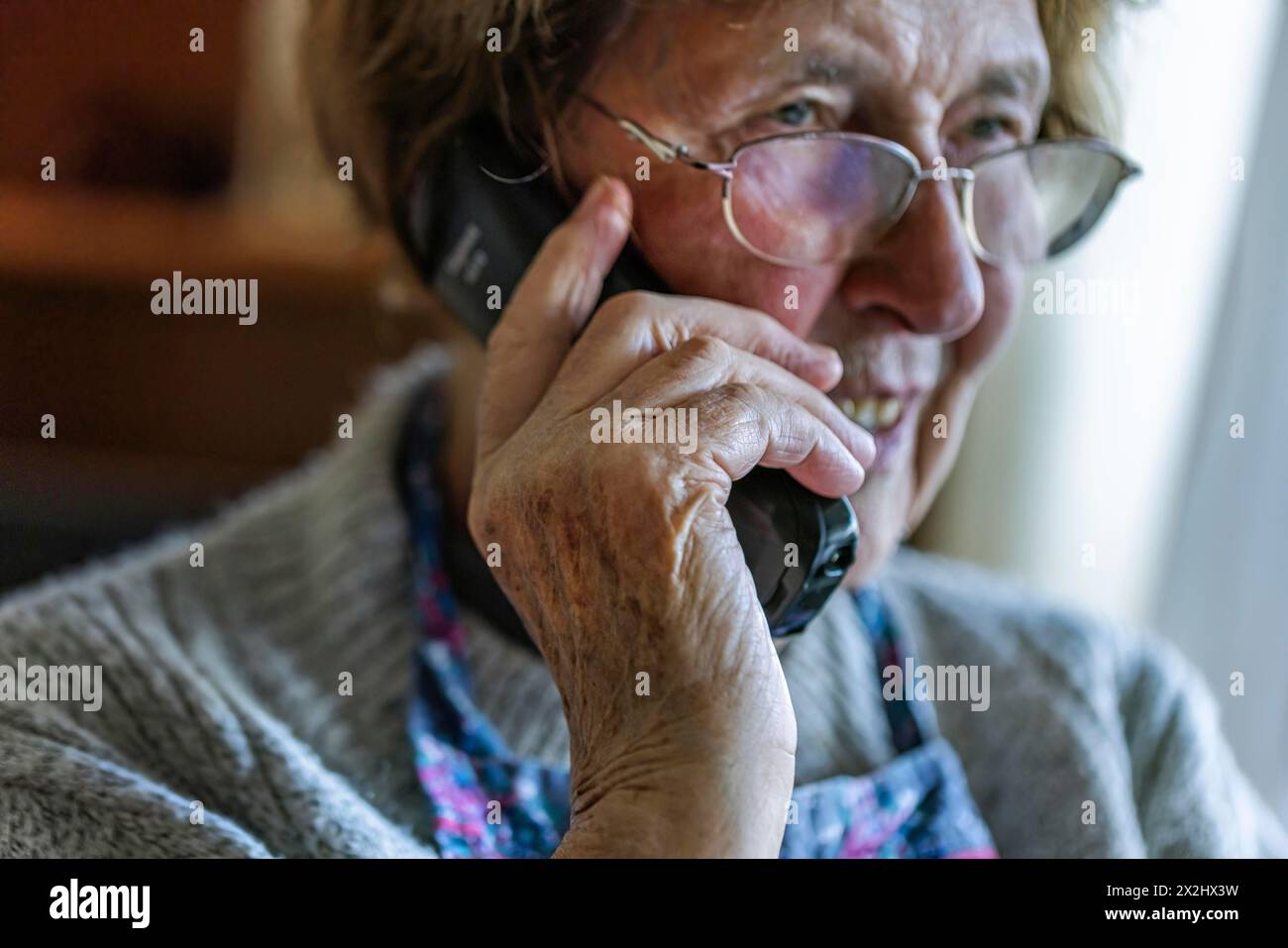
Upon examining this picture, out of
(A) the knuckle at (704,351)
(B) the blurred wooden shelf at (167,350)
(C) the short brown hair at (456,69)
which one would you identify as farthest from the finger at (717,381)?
(B) the blurred wooden shelf at (167,350)

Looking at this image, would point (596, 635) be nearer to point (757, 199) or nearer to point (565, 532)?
point (565, 532)

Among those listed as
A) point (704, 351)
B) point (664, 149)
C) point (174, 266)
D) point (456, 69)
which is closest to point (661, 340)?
point (704, 351)

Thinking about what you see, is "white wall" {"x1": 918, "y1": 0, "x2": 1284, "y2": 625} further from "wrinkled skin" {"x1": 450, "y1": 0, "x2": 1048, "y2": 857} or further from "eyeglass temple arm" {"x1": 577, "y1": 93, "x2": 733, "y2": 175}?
"eyeglass temple arm" {"x1": 577, "y1": 93, "x2": 733, "y2": 175}

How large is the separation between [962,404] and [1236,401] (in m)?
0.63

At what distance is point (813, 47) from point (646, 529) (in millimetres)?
363

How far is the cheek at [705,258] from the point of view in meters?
0.89

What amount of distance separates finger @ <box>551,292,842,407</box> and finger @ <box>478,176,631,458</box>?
0.04m

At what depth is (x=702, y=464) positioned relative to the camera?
743mm

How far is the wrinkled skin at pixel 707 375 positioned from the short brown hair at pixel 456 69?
0.03 meters

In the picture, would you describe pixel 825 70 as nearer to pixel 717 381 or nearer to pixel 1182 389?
pixel 717 381

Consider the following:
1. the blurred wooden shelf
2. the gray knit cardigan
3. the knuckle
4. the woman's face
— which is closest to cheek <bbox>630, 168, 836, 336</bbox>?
the woman's face

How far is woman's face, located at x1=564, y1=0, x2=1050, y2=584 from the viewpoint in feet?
2.80

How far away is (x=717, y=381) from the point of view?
31.0 inches
